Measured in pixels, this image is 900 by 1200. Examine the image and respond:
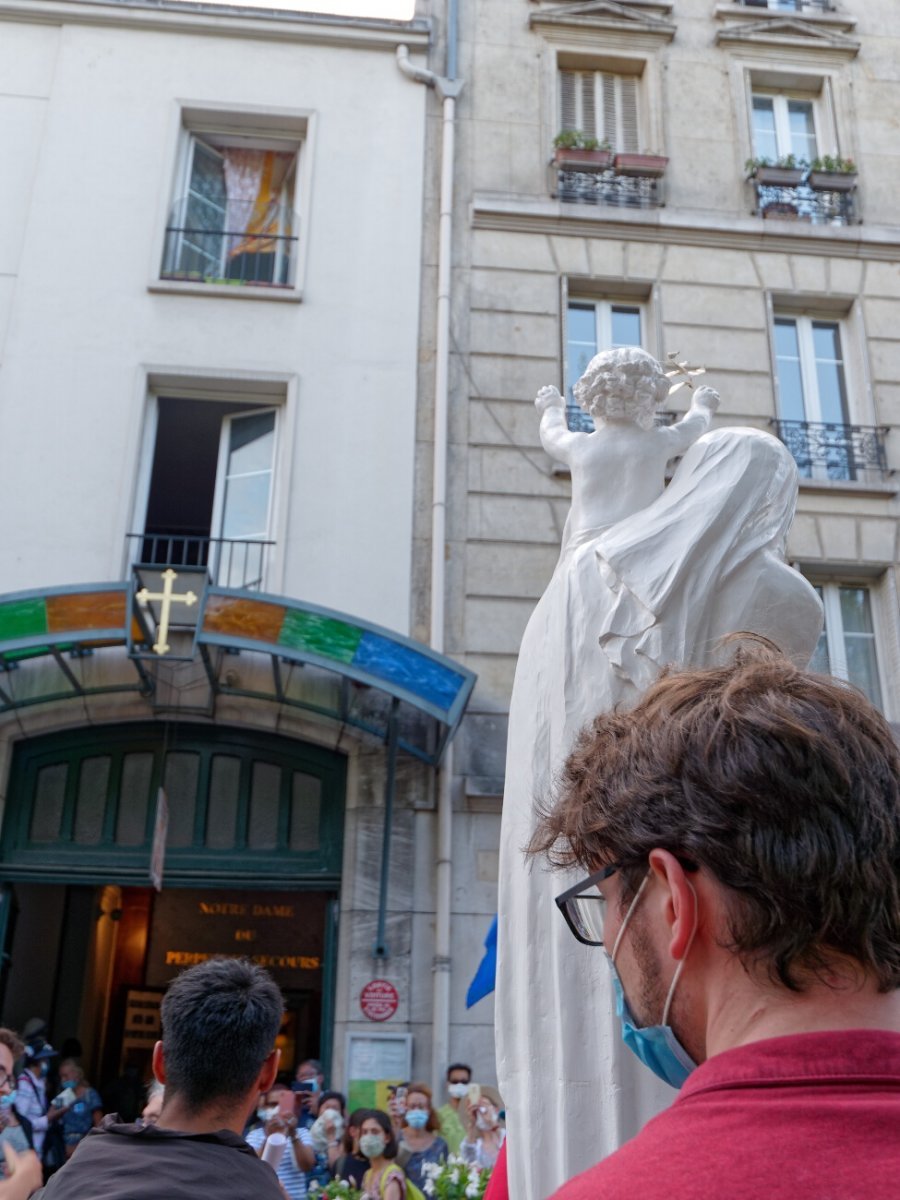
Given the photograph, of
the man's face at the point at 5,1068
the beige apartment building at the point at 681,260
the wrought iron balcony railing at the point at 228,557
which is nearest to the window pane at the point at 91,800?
the wrought iron balcony railing at the point at 228,557

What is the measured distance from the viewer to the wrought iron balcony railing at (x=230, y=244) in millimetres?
12773

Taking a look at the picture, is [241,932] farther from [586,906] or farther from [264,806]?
[586,906]

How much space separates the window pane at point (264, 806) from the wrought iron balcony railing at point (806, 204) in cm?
823

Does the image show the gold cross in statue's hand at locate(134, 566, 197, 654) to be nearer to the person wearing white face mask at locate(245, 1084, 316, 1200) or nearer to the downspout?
the downspout

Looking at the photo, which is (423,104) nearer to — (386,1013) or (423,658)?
(423,658)

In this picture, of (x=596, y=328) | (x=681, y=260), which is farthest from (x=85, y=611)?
(x=681, y=260)

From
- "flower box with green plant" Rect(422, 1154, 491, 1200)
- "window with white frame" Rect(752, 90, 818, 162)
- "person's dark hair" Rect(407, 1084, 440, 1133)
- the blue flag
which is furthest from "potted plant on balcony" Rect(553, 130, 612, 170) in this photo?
"flower box with green plant" Rect(422, 1154, 491, 1200)

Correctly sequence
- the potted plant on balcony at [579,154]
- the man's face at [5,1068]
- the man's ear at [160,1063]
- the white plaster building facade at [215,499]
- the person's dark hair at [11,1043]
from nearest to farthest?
the man's ear at [160,1063], the man's face at [5,1068], the person's dark hair at [11,1043], the white plaster building facade at [215,499], the potted plant on balcony at [579,154]

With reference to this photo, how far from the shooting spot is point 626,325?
13.0m

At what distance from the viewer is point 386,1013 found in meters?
9.77

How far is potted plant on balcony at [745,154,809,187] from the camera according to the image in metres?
13.4

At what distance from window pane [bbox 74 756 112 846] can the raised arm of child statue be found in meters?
8.38

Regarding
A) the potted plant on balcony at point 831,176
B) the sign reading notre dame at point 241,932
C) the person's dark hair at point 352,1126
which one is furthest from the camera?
the sign reading notre dame at point 241,932

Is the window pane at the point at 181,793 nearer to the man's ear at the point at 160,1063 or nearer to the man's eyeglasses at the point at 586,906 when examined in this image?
the man's ear at the point at 160,1063
